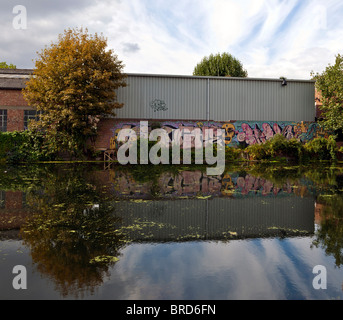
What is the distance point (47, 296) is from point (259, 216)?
4467mm

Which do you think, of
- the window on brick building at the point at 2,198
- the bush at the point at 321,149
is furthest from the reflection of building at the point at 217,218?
the bush at the point at 321,149

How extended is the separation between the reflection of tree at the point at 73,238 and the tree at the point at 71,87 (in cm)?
1213

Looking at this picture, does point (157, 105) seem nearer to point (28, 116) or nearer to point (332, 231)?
point (28, 116)

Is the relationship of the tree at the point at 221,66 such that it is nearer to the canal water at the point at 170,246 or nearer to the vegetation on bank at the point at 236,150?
the vegetation on bank at the point at 236,150

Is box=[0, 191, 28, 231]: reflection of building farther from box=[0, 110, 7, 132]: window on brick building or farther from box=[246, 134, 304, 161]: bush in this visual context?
box=[246, 134, 304, 161]: bush

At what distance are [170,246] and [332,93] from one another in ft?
77.4

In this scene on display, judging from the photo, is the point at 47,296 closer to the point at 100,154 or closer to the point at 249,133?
the point at 100,154

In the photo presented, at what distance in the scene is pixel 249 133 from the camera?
24.1m

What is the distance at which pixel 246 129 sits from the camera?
24078mm

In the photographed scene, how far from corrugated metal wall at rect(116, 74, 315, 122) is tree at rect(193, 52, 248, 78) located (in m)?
17.9

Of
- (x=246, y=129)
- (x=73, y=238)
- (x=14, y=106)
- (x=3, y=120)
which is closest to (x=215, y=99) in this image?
(x=246, y=129)

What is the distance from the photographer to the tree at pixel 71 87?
18.6 metres

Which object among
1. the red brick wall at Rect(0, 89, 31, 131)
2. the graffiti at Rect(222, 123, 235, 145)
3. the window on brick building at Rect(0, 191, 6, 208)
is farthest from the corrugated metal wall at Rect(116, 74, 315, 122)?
the window on brick building at Rect(0, 191, 6, 208)

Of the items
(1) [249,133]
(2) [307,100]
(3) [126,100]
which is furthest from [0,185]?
(2) [307,100]
